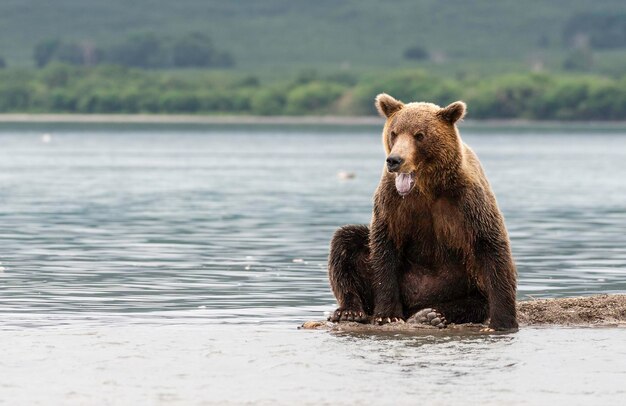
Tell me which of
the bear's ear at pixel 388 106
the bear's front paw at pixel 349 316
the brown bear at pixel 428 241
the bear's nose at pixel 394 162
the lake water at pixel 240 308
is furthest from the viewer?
the bear's front paw at pixel 349 316

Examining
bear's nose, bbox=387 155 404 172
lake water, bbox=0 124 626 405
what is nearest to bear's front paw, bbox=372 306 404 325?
lake water, bbox=0 124 626 405

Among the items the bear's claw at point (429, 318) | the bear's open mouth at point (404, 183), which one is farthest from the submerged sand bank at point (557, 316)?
the bear's open mouth at point (404, 183)

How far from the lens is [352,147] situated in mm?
110000

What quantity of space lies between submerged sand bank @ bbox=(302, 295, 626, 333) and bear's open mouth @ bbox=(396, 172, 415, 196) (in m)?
1.24

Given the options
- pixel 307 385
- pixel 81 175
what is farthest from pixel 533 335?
pixel 81 175

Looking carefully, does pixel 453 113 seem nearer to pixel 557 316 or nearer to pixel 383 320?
pixel 383 320

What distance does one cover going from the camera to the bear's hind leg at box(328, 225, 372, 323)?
1357cm

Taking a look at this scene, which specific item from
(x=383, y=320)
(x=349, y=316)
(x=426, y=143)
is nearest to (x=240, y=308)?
(x=349, y=316)

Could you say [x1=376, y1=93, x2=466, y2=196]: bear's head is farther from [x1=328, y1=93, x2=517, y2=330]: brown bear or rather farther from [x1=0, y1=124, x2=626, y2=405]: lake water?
[x1=0, y1=124, x2=626, y2=405]: lake water

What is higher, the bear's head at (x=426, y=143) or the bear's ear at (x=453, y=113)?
the bear's ear at (x=453, y=113)

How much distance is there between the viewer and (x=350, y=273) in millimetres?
13688

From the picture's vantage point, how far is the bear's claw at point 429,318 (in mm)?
13273

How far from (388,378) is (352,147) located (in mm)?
99385

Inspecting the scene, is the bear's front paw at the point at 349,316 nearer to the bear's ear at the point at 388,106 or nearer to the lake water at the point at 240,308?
the lake water at the point at 240,308
